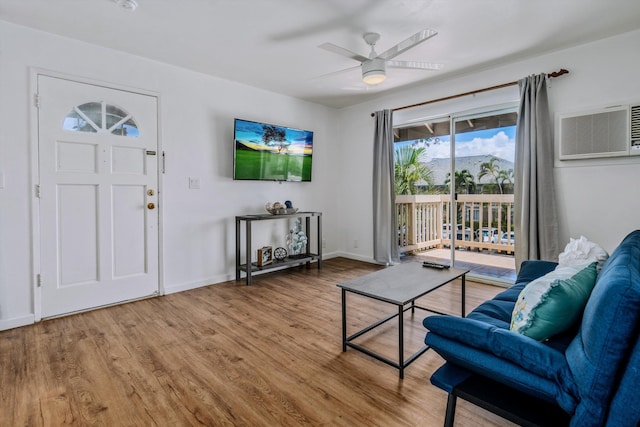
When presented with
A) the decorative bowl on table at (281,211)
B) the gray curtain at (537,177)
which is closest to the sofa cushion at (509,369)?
the gray curtain at (537,177)

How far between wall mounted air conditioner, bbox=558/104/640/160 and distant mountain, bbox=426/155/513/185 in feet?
2.12

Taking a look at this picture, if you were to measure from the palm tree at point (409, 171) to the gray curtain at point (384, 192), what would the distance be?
283 mm

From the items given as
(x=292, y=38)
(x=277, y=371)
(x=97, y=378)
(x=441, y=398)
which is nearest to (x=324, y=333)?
(x=277, y=371)

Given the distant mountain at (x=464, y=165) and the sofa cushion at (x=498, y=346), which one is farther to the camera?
the distant mountain at (x=464, y=165)

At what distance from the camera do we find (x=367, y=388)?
1.80 m

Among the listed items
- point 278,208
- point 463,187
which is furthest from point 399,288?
point 463,187

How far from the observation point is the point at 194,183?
3.72m

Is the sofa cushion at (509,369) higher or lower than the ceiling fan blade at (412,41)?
lower

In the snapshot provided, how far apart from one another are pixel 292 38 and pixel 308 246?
110 inches

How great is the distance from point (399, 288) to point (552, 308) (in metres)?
0.99

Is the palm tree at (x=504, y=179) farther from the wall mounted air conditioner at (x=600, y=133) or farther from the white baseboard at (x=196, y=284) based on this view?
the white baseboard at (x=196, y=284)

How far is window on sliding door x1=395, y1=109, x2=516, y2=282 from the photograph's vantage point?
12.6ft

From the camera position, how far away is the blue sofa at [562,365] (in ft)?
3.00

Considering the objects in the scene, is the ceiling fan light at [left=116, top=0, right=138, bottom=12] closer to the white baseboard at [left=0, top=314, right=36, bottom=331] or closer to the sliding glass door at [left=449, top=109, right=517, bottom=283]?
the white baseboard at [left=0, top=314, right=36, bottom=331]
